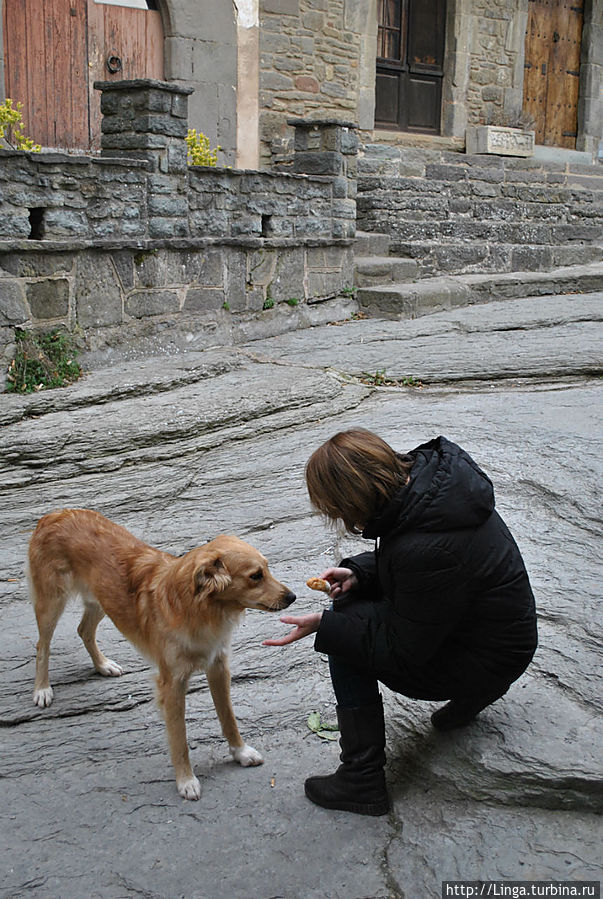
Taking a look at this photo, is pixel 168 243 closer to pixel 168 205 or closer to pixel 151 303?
pixel 168 205

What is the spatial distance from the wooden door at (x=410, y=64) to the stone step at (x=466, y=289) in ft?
11.5

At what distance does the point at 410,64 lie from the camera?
1340 cm

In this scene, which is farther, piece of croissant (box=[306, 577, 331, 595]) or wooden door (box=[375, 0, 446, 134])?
wooden door (box=[375, 0, 446, 134])

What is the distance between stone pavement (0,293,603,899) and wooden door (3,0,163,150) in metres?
4.29

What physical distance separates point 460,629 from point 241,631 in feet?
4.35

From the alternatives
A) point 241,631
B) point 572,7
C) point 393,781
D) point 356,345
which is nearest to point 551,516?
point 241,631

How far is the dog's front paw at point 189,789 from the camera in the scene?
2.72 metres

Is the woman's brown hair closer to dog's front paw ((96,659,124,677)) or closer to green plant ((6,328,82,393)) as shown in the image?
dog's front paw ((96,659,124,677))

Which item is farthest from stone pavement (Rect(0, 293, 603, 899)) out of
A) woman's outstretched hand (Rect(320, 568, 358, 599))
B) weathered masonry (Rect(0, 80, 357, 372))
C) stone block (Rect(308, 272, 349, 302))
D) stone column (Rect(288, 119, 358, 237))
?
stone column (Rect(288, 119, 358, 237))

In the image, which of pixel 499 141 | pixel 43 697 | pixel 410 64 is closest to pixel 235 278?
pixel 43 697

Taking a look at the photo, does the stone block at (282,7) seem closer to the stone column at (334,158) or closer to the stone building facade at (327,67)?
the stone building facade at (327,67)

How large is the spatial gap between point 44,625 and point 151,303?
14.5ft

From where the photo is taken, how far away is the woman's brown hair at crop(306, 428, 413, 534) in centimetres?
240

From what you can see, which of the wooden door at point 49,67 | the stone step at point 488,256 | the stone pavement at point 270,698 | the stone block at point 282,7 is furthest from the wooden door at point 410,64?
the stone pavement at point 270,698
